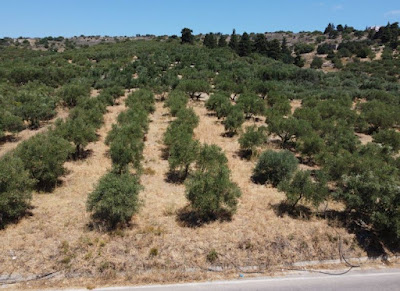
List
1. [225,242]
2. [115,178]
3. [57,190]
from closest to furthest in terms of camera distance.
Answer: [225,242]
[115,178]
[57,190]

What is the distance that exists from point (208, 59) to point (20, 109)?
5027 cm

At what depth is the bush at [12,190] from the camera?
1603 centimetres

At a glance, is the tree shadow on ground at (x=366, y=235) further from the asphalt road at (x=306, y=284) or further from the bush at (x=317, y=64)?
the bush at (x=317, y=64)

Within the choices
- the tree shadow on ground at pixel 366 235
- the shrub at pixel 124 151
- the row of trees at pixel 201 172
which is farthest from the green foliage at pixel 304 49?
the tree shadow on ground at pixel 366 235

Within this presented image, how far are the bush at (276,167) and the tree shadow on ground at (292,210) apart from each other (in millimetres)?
3227

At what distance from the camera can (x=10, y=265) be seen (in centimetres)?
1390

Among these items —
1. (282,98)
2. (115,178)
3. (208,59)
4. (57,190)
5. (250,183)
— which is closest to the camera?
Answer: (115,178)

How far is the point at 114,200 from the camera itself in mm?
16203

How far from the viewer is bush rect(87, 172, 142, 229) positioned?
16172 millimetres

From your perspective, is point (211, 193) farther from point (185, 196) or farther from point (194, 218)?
point (185, 196)

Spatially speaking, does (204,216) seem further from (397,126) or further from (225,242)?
(397,126)

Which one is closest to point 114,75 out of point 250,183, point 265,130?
point 265,130

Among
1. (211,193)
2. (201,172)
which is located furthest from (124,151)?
(211,193)

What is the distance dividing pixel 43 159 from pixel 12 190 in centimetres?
421
